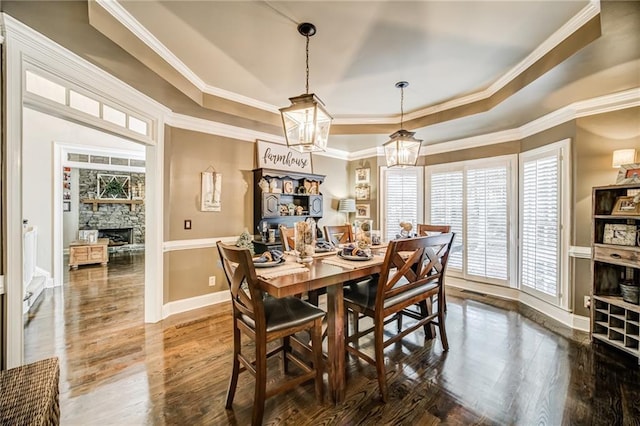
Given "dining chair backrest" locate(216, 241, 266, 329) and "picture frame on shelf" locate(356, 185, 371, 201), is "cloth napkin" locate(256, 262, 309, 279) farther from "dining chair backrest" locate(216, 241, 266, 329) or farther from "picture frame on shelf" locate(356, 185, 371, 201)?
"picture frame on shelf" locate(356, 185, 371, 201)

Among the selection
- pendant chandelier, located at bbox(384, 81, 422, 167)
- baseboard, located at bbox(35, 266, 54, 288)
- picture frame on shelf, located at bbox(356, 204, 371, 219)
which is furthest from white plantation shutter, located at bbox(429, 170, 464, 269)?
baseboard, located at bbox(35, 266, 54, 288)

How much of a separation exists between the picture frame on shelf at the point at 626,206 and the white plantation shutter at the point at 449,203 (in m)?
1.96

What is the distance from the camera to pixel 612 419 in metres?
1.67

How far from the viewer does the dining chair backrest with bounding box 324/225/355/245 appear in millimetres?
3162

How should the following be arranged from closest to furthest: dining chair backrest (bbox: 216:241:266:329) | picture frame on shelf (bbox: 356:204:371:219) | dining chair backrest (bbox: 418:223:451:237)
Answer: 1. dining chair backrest (bbox: 216:241:266:329)
2. dining chair backrest (bbox: 418:223:451:237)
3. picture frame on shelf (bbox: 356:204:371:219)

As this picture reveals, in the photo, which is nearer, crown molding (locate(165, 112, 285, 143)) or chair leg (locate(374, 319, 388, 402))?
chair leg (locate(374, 319, 388, 402))

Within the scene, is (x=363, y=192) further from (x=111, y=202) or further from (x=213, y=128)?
(x=111, y=202)

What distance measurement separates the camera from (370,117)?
4.12m

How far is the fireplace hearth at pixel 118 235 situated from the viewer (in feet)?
26.2

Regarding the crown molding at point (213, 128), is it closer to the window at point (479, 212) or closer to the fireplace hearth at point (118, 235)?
the window at point (479, 212)

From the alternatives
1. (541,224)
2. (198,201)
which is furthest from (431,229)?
(198,201)

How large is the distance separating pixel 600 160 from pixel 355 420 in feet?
11.9

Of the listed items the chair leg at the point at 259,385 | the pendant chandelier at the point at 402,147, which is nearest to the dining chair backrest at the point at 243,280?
the chair leg at the point at 259,385

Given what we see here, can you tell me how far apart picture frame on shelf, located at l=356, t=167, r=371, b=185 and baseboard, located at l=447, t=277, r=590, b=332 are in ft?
7.86
